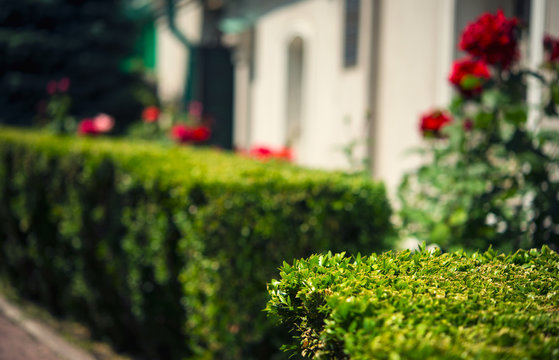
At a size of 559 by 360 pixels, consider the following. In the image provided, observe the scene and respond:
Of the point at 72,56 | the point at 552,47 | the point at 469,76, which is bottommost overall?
the point at 469,76

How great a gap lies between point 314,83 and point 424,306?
6056 millimetres

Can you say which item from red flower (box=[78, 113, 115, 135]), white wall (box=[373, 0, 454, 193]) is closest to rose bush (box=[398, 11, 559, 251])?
white wall (box=[373, 0, 454, 193])

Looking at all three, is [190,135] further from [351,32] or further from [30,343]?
[30,343]

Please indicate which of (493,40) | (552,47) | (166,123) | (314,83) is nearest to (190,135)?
(314,83)

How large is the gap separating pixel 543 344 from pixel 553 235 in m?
2.09

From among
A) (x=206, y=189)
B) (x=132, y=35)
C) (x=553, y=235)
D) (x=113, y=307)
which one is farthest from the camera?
(x=132, y=35)

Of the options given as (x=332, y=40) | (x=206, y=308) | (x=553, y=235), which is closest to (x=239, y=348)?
(x=206, y=308)

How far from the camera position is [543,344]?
1130mm

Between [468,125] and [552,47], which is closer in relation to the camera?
[552,47]

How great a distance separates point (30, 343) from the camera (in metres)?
4.46

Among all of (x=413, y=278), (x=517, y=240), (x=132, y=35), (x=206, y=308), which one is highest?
(x=132, y=35)

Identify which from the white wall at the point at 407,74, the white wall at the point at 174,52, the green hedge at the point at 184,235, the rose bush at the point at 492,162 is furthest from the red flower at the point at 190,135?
the white wall at the point at 174,52

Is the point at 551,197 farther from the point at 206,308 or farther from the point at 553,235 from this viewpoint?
the point at 206,308

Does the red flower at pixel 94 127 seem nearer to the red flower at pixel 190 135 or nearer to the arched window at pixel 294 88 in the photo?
the red flower at pixel 190 135
